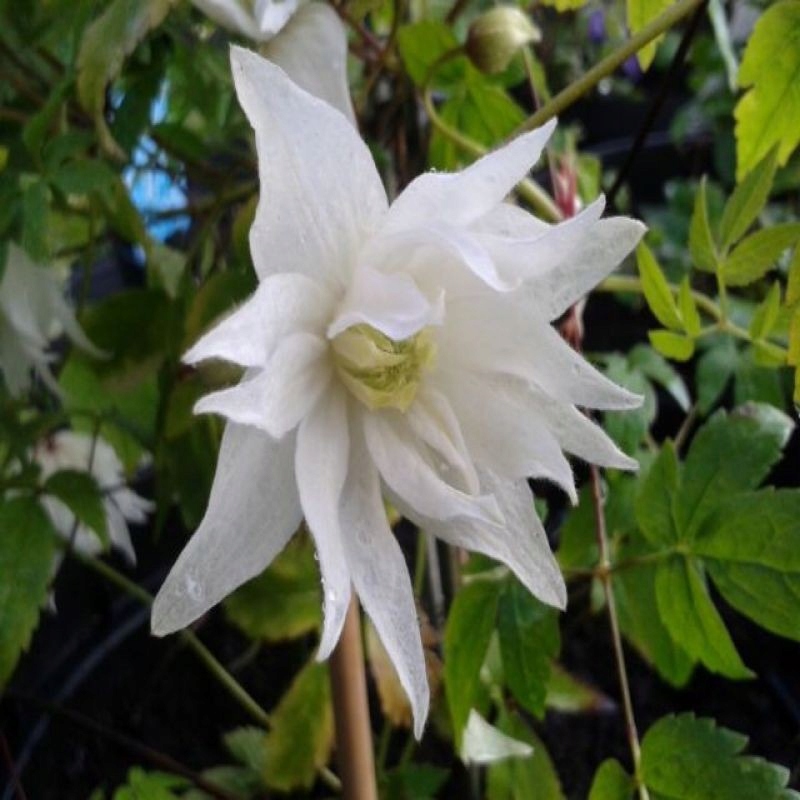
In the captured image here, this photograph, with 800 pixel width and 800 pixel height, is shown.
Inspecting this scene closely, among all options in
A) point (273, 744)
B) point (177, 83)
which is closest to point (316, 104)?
point (177, 83)

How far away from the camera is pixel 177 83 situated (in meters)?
0.49

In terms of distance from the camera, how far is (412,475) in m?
0.29

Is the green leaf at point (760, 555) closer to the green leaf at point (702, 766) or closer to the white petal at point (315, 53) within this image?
the green leaf at point (702, 766)

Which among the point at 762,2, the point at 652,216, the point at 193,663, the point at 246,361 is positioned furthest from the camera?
the point at 652,216

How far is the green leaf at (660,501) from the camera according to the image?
436 millimetres

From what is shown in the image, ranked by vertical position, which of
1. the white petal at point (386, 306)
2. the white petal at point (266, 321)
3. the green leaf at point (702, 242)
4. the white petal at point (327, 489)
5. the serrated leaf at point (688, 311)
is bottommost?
the serrated leaf at point (688, 311)

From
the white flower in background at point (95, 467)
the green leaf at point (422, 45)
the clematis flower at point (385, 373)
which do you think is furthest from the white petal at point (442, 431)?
the white flower in background at point (95, 467)

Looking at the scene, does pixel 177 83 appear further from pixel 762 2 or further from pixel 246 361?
pixel 762 2

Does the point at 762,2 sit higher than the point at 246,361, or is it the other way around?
the point at 246,361

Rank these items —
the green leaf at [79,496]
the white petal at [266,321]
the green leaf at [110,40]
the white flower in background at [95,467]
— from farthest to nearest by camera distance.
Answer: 1. the white flower in background at [95,467]
2. the green leaf at [79,496]
3. the green leaf at [110,40]
4. the white petal at [266,321]

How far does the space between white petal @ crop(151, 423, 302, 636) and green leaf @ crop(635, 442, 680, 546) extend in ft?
0.65

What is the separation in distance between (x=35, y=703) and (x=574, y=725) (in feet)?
1.26

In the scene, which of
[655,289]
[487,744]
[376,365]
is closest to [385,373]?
[376,365]

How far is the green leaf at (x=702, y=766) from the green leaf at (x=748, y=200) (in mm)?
173
